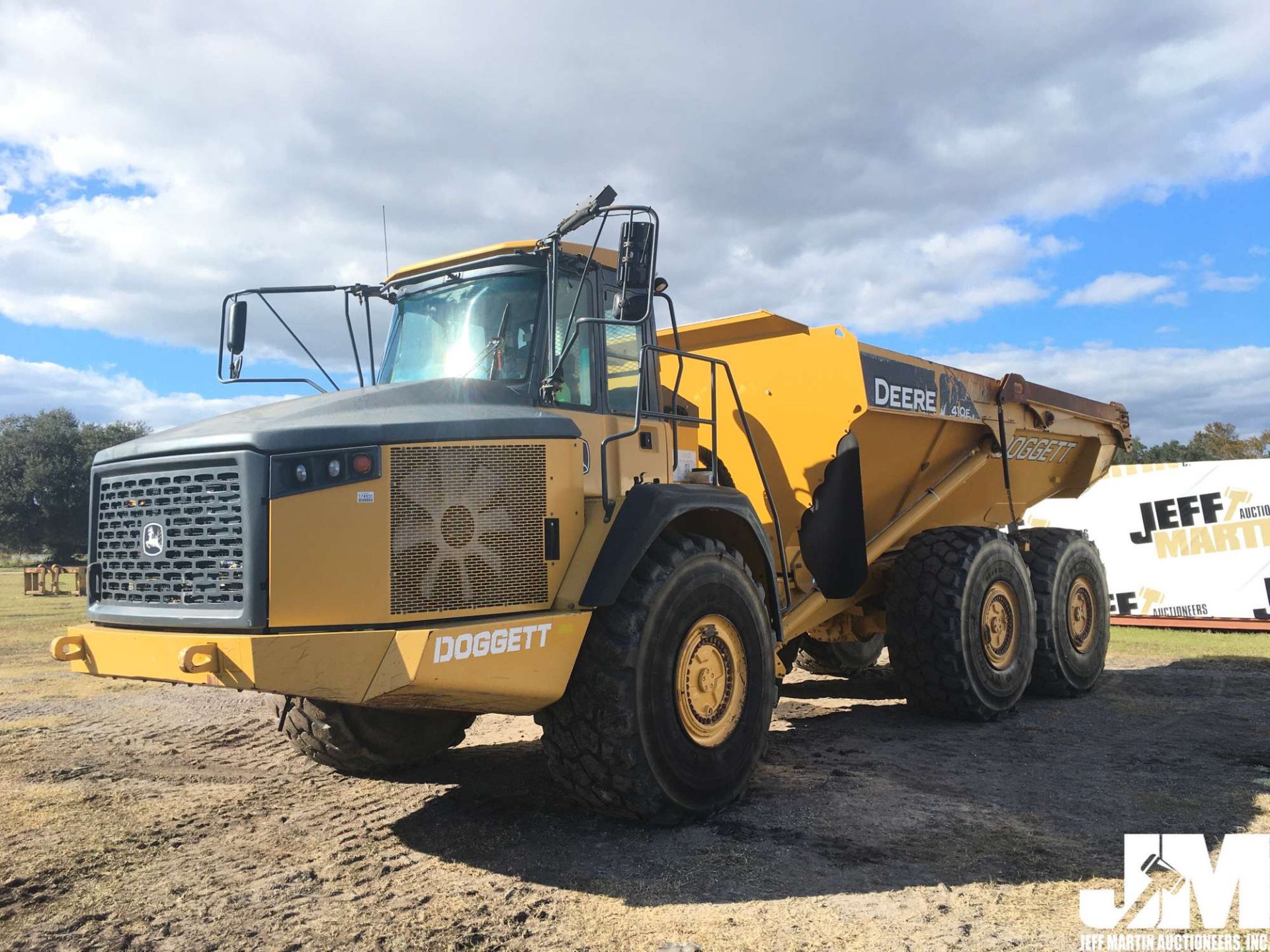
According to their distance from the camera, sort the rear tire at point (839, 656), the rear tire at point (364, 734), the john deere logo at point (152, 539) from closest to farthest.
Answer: the john deere logo at point (152, 539) → the rear tire at point (364, 734) → the rear tire at point (839, 656)

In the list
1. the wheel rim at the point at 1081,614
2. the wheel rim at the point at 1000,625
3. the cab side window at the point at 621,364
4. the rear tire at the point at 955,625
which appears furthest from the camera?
the wheel rim at the point at 1081,614

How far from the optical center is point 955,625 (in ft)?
23.1

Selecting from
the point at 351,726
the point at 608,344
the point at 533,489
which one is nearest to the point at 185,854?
the point at 351,726

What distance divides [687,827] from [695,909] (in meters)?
0.97

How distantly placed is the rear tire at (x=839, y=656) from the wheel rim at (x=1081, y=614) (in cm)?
170

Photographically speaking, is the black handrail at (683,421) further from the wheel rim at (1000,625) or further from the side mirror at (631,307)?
the wheel rim at (1000,625)

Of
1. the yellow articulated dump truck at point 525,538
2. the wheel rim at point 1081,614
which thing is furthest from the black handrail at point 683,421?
the wheel rim at point 1081,614

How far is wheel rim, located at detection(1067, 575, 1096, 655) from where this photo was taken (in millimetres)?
8883

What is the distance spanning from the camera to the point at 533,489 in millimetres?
4355

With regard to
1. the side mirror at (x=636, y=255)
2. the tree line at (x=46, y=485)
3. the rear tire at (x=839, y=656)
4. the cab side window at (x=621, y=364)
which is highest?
the tree line at (x=46, y=485)

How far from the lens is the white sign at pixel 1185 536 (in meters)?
13.9

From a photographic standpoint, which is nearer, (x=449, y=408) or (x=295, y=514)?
(x=295, y=514)

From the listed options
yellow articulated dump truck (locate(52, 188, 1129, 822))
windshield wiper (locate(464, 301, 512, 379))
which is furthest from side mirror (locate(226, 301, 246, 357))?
windshield wiper (locate(464, 301, 512, 379))

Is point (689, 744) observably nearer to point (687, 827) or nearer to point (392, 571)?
point (687, 827)
